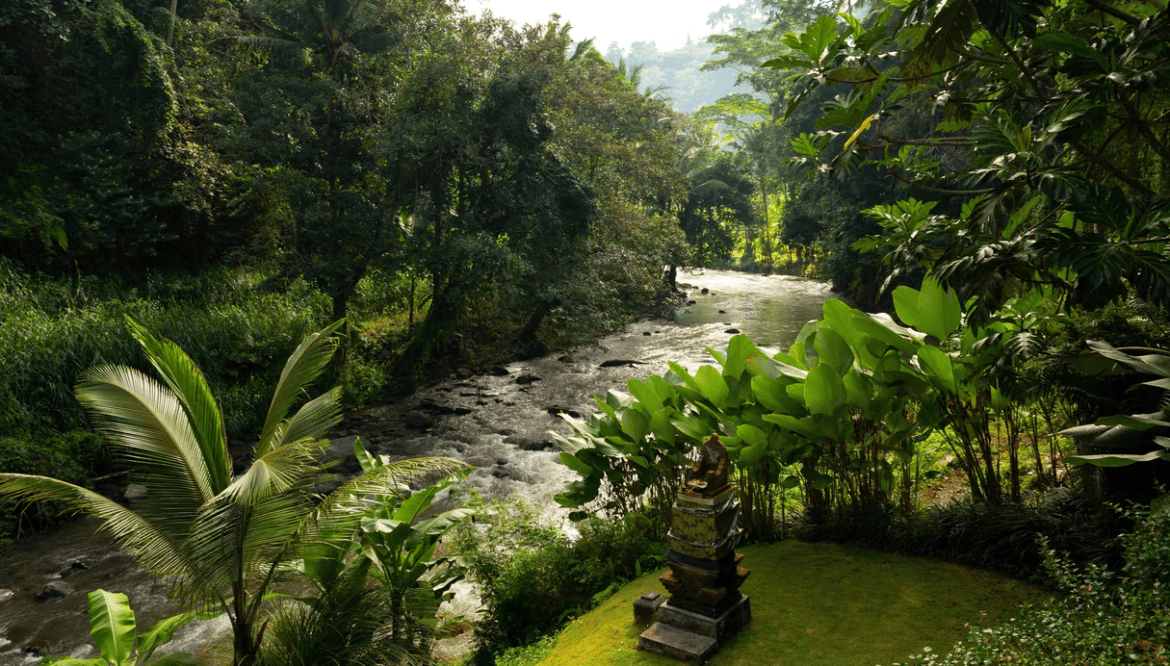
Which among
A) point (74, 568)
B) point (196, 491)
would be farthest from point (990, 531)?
point (74, 568)

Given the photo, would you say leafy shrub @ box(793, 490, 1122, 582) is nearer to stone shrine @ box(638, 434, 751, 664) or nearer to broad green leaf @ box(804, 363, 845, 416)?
broad green leaf @ box(804, 363, 845, 416)

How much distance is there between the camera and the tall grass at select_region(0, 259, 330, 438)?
351 inches

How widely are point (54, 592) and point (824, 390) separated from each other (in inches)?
289

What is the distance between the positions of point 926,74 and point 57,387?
10942 mm

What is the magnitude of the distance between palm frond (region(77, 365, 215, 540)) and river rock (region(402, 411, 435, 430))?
6.82 m

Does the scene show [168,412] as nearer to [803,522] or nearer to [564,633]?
[564,633]

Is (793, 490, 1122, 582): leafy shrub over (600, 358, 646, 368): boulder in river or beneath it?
over

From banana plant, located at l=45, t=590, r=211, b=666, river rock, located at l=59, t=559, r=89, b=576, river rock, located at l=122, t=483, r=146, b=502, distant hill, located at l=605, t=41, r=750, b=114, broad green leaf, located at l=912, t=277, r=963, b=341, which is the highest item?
distant hill, located at l=605, t=41, r=750, b=114

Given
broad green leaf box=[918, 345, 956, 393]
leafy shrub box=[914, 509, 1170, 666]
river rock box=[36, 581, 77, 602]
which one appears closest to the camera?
leafy shrub box=[914, 509, 1170, 666]

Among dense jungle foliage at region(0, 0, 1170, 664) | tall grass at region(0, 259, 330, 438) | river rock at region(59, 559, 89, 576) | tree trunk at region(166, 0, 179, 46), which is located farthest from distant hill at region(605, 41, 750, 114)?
river rock at region(59, 559, 89, 576)

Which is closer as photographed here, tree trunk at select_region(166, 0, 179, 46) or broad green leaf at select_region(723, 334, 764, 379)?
broad green leaf at select_region(723, 334, 764, 379)

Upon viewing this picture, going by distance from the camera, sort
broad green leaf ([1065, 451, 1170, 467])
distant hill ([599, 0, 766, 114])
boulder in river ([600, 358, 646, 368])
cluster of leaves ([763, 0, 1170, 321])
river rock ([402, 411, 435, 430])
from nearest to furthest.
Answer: broad green leaf ([1065, 451, 1170, 467]) → cluster of leaves ([763, 0, 1170, 321]) → river rock ([402, 411, 435, 430]) → boulder in river ([600, 358, 646, 368]) → distant hill ([599, 0, 766, 114])

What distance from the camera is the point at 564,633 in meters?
3.76

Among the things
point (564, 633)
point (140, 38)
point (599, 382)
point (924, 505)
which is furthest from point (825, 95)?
point (564, 633)
